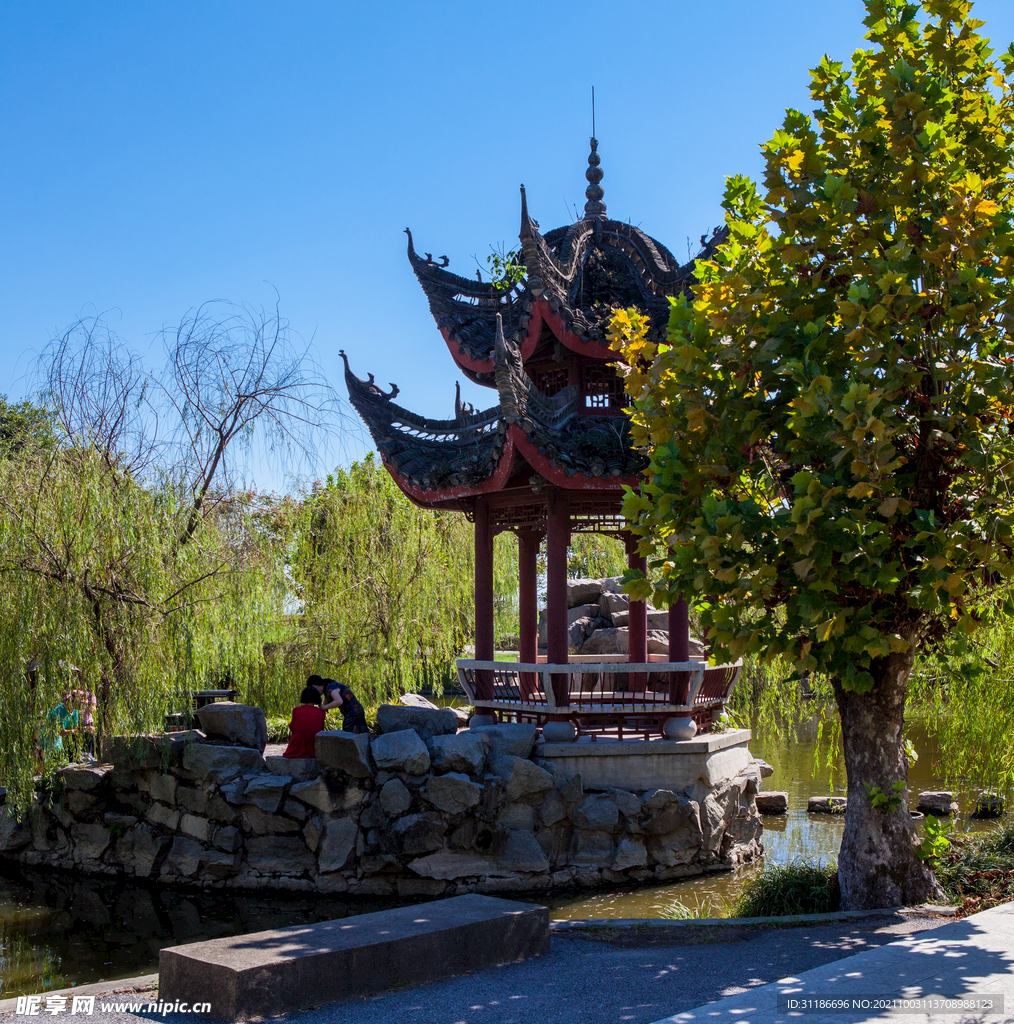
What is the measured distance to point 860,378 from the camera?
5.04 metres

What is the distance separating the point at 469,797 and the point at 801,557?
463 cm

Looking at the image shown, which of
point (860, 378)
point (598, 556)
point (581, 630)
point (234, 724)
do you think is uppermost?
point (598, 556)

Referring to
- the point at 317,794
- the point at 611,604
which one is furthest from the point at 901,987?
the point at 611,604

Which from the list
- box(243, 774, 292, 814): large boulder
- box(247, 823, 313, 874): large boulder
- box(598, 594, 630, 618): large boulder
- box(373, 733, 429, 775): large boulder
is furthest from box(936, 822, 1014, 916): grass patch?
box(598, 594, 630, 618): large boulder

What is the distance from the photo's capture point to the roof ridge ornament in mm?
11398

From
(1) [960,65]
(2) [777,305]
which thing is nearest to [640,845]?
(2) [777,305]

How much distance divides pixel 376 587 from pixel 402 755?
5169 millimetres

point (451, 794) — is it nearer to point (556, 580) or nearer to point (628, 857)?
point (628, 857)

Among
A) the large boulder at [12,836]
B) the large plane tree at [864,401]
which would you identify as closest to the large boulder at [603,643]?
the large boulder at [12,836]

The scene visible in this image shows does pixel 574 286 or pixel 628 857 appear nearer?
pixel 628 857

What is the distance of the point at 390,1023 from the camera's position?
4.01 meters

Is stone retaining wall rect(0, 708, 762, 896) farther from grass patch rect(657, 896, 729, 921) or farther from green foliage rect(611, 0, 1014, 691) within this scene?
green foliage rect(611, 0, 1014, 691)

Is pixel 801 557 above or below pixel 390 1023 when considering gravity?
above

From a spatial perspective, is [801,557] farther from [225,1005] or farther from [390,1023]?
[225,1005]
